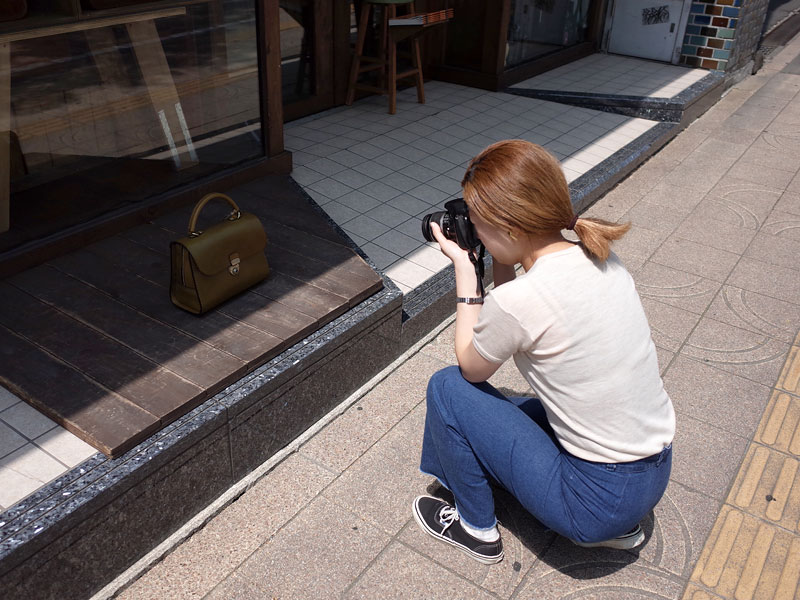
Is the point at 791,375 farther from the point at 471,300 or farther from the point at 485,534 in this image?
the point at 471,300

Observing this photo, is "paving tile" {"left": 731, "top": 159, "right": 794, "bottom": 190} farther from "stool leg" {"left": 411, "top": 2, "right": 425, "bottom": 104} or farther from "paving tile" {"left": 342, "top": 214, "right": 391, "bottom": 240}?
"paving tile" {"left": 342, "top": 214, "right": 391, "bottom": 240}

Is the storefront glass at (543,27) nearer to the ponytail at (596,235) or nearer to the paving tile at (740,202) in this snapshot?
the paving tile at (740,202)

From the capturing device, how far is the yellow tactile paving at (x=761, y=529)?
8.52 feet

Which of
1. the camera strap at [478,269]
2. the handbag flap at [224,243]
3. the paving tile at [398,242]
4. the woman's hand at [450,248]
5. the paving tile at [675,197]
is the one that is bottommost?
the paving tile at [675,197]

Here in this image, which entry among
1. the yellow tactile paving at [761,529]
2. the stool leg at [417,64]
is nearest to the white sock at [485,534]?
the yellow tactile paving at [761,529]

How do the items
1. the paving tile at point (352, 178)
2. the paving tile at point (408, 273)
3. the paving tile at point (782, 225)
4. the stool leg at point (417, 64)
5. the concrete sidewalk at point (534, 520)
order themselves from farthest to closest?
the stool leg at point (417, 64)
the paving tile at point (782, 225)
the paving tile at point (352, 178)
the paving tile at point (408, 273)
the concrete sidewalk at point (534, 520)

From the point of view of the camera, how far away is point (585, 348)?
2158 millimetres

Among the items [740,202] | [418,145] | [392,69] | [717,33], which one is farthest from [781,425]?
[717,33]

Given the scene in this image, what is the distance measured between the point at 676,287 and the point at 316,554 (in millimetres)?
3002

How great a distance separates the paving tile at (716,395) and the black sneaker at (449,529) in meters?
1.37

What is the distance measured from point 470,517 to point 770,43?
11.6 metres

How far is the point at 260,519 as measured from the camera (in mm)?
2822

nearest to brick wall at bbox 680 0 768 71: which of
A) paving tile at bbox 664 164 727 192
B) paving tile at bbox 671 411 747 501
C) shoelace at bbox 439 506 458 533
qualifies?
paving tile at bbox 664 164 727 192

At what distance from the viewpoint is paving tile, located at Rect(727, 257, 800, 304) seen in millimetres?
4523
